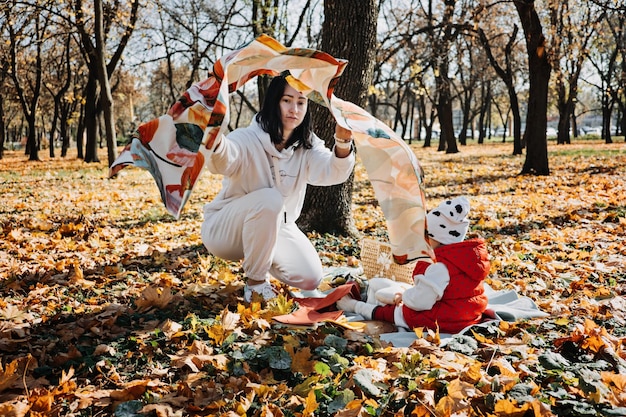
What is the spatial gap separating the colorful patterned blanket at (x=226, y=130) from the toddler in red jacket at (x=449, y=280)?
0.12 m

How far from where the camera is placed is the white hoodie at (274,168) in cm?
356

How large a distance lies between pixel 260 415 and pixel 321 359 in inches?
24.6

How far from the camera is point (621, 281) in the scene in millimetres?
4109

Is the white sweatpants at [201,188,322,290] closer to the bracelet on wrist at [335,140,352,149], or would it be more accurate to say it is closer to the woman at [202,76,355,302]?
the woman at [202,76,355,302]

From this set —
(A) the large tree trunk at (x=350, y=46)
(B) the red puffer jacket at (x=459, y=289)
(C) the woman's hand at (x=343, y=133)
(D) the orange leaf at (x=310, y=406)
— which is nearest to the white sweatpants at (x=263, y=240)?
(C) the woman's hand at (x=343, y=133)

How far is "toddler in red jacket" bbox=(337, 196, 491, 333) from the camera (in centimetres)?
305

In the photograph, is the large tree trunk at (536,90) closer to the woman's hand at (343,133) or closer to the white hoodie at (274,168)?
the white hoodie at (274,168)

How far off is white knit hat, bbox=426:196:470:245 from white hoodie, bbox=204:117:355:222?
75 centimetres

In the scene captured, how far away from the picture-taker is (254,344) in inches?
113

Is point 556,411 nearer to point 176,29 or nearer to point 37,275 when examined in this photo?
point 37,275

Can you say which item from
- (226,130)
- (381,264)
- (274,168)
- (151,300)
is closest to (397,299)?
(381,264)

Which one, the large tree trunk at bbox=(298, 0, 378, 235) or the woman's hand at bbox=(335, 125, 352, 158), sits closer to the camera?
the woman's hand at bbox=(335, 125, 352, 158)

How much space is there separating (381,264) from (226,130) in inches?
76.1

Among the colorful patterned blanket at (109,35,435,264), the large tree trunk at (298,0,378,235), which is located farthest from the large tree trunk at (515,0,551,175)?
the colorful patterned blanket at (109,35,435,264)
